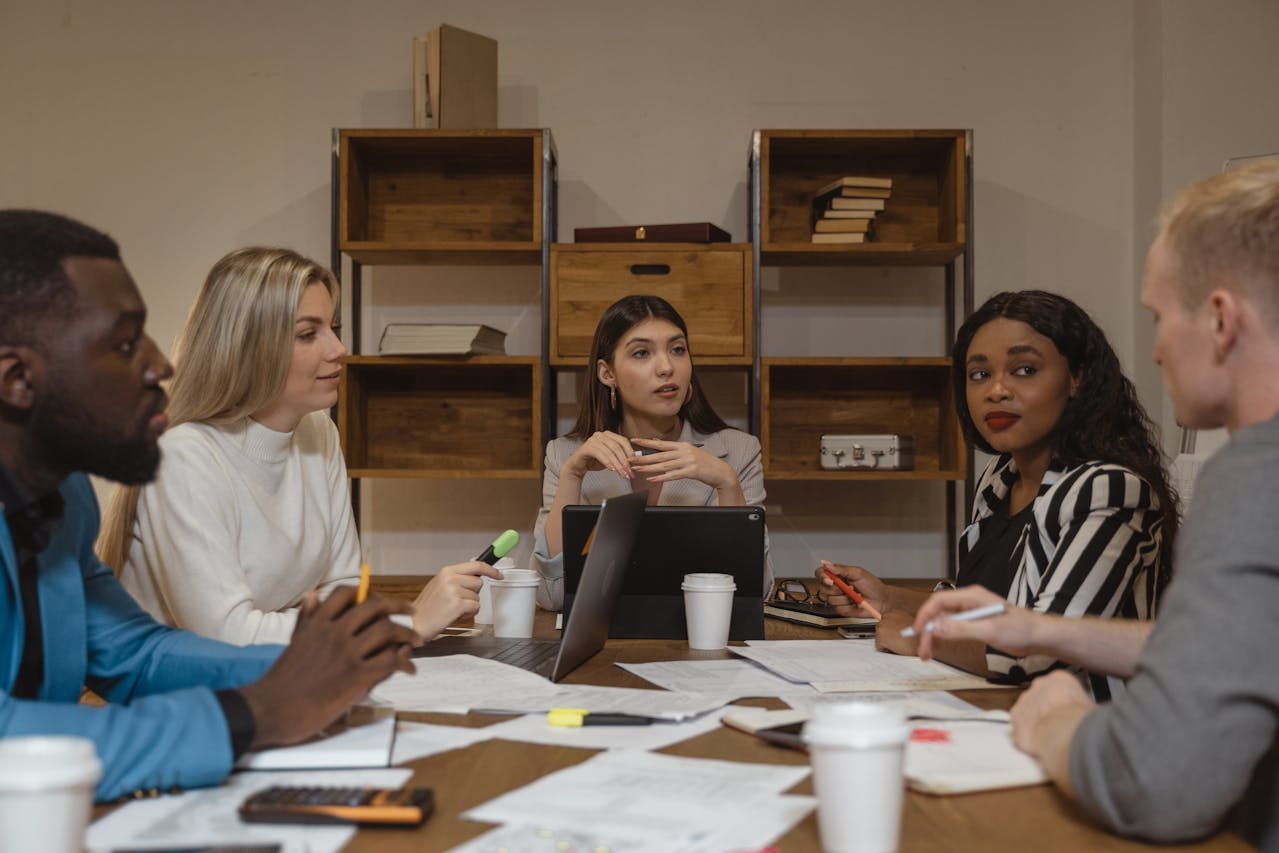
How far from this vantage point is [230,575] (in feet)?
5.44

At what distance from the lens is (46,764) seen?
0.72 m

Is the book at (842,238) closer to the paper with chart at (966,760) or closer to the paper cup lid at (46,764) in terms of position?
the paper with chart at (966,760)

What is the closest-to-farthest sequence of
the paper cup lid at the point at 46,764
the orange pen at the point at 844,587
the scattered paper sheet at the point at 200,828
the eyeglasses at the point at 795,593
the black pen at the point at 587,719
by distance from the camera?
the paper cup lid at the point at 46,764 → the scattered paper sheet at the point at 200,828 → the black pen at the point at 587,719 → the orange pen at the point at 844,587 → the eyeglasses at the point at 795,593

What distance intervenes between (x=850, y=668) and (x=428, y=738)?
632mm

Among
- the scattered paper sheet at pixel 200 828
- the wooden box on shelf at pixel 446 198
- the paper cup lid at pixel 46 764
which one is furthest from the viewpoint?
the wooden box on shelf at pixel 446 198

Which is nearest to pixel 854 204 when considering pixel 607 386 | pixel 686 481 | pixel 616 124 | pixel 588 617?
pixel 616 124

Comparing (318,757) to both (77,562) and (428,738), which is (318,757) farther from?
(77,562)

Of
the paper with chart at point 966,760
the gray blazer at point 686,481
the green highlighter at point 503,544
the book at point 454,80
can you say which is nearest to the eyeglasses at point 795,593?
the gray blazer at point 686,481

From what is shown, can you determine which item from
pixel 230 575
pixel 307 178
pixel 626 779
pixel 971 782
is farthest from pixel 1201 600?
pixel 307 178

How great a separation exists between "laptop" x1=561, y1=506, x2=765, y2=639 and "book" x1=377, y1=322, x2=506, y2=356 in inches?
64.3

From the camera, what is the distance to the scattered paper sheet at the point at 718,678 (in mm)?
1396

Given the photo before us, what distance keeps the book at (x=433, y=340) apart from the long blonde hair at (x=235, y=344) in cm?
143

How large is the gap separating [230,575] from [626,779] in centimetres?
89

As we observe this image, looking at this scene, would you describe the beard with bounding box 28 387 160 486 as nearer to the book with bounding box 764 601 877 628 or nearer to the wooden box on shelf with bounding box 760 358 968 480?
the book with bounding box 764 601 877 628
